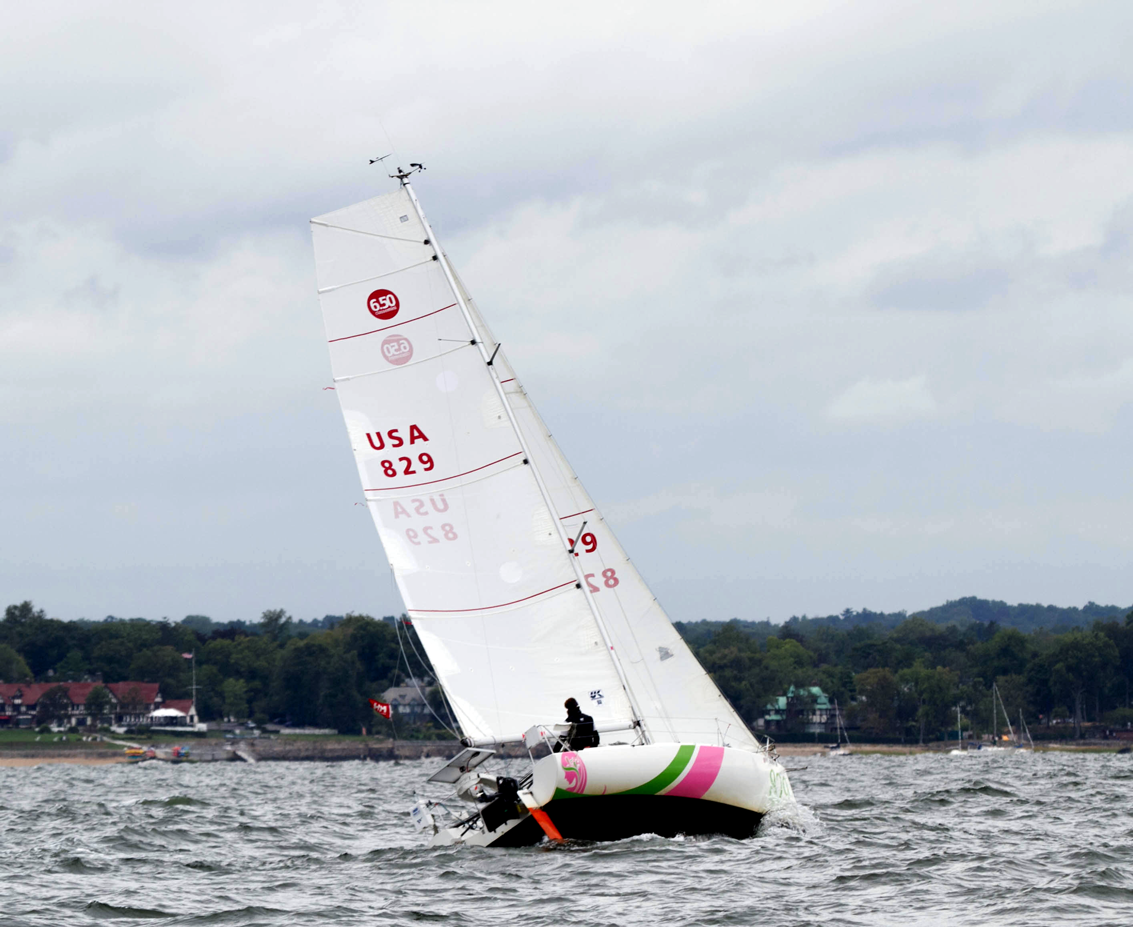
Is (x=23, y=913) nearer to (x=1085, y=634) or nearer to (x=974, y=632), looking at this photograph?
(x=1085, y=634)

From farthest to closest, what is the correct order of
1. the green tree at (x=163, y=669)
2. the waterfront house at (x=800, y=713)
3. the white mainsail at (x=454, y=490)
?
the green tree at (x=163, y=669)
the waterfront house at (x=800, y=713)
the white mainsail at (x=454, y=490)

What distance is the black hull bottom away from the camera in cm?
1650

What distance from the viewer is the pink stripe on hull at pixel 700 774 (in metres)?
16.5

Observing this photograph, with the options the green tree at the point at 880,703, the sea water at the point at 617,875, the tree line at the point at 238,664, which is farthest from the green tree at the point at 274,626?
the sea water at the point at 617,875

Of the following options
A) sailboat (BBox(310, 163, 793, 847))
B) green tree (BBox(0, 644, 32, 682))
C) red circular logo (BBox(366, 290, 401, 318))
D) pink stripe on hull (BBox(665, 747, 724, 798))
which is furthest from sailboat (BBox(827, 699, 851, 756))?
pink stripe on hull (BBox(665, 747, 724, 798))

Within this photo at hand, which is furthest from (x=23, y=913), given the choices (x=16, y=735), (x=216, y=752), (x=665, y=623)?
(x=16, y=735)

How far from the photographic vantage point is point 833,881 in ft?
47.9

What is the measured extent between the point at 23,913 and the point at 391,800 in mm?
25314

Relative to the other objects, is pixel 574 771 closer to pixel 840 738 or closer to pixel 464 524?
pixel 464 524

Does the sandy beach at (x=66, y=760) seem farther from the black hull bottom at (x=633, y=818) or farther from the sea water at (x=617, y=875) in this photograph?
the black hull bottom at (x=633, y=818)

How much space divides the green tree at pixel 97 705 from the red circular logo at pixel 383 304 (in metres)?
122

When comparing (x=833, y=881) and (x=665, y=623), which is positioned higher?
(x=665, y=623)

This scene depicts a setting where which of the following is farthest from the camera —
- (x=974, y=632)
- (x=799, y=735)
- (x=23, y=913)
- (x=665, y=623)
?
(x=974, y=632)

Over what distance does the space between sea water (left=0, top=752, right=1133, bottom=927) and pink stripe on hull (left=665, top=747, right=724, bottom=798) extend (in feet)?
2.16
